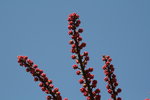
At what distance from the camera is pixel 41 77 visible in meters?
13.4

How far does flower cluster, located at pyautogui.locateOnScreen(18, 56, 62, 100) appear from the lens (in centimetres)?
1333

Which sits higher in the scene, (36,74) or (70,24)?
(70,24)

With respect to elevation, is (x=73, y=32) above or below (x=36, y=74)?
above

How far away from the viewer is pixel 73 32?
13.7 metres

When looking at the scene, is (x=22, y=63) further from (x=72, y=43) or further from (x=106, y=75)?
(x=106, y=75)

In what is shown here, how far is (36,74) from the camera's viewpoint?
13344 mm

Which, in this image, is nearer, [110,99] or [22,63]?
[22,63]

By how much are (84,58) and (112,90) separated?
1.85m

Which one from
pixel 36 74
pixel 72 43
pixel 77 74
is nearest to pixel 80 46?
pixel 72 43

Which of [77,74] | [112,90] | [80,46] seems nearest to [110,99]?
[112,90]

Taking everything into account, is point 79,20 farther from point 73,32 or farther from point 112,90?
point 112,90

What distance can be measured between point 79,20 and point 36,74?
2.87 m

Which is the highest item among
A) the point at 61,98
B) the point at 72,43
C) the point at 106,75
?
the point at 72,43

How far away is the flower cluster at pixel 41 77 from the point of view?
13.3 meters
